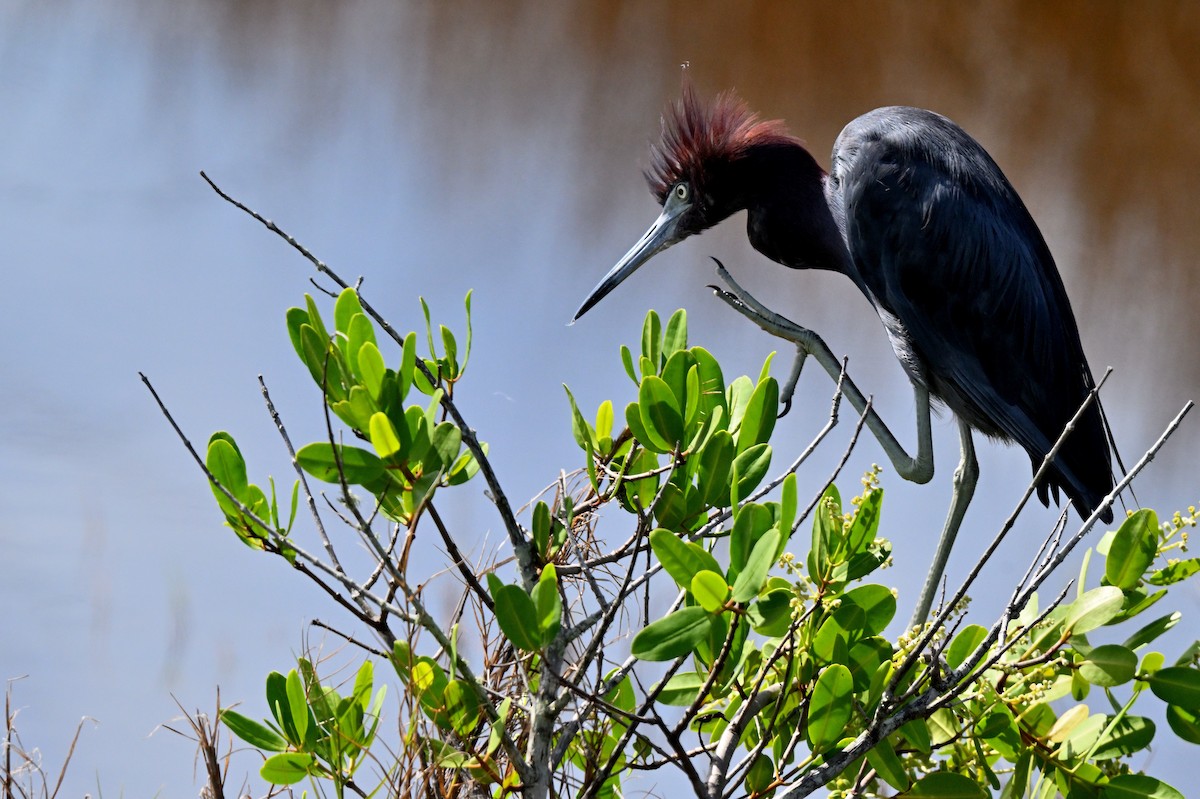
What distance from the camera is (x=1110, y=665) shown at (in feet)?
2.30

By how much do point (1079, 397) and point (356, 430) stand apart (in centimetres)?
129

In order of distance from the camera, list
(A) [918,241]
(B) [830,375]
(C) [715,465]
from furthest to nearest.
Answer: (A) [918,241]
(B) [830,375]
(C) [715,465]

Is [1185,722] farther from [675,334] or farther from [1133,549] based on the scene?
[675,334]

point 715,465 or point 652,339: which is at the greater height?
point 652,339

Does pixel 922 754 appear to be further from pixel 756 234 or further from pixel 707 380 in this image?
pixel 756 234

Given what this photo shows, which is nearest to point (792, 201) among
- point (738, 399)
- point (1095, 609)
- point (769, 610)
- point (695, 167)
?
point (695, 167)

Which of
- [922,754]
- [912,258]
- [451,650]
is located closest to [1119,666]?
[922,754]

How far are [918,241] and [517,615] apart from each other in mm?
1091

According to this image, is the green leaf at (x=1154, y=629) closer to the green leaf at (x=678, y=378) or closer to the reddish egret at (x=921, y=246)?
the green leaf at (x=678, y=378)

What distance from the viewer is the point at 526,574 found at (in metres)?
0.65

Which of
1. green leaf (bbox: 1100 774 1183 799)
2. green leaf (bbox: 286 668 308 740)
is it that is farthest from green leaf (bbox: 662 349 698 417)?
green leaf (bbox: 1100 774 1183 799)

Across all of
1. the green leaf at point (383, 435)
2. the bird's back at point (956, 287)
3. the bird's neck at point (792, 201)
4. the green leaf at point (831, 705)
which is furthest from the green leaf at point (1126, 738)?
the bird's neck at point (792, 201)

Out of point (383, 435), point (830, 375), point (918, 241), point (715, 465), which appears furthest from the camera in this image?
point (918, 241)

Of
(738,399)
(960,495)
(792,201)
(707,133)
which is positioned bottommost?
(738,399)
